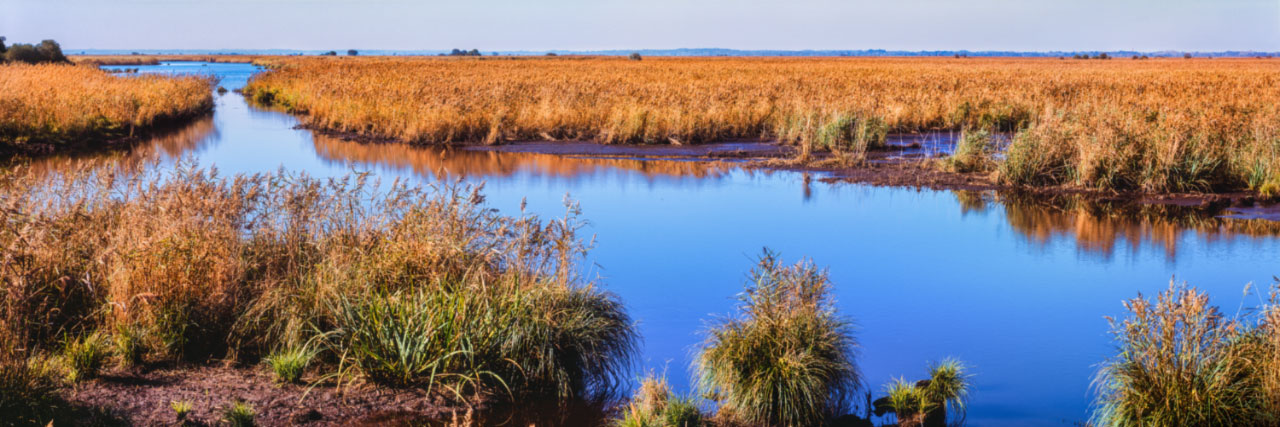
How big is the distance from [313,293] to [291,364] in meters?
0.88

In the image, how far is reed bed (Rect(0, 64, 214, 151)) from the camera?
20484mm

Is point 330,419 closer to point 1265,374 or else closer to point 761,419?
point 761,419

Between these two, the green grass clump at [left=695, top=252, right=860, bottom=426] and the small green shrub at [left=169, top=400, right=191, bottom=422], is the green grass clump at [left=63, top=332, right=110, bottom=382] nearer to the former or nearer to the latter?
the small green shrub at [left=169, top=400, right=191, bottom=422]

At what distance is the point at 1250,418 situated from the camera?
18.6ft

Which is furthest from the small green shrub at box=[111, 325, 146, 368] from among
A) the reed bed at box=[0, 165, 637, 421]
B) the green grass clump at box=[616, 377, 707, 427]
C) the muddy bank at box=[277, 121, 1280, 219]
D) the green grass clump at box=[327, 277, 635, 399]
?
the muddy bank at box=[277, 121, 1280, 219]

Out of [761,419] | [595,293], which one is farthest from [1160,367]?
[595,293]

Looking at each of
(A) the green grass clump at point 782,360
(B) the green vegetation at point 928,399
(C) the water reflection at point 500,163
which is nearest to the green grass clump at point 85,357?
(A) the green grass clump at point 782,360

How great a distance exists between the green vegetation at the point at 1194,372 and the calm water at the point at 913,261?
70cm

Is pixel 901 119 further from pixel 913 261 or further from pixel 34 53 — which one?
pixel 34 53

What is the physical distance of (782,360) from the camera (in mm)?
6293

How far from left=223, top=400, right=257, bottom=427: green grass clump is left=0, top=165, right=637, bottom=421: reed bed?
0.64 m

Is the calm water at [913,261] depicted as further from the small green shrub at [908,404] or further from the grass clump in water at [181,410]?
the grass clump in water at [181,410]

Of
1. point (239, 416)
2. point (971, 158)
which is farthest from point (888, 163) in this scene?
point (239, 416)

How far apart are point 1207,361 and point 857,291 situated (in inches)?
161
